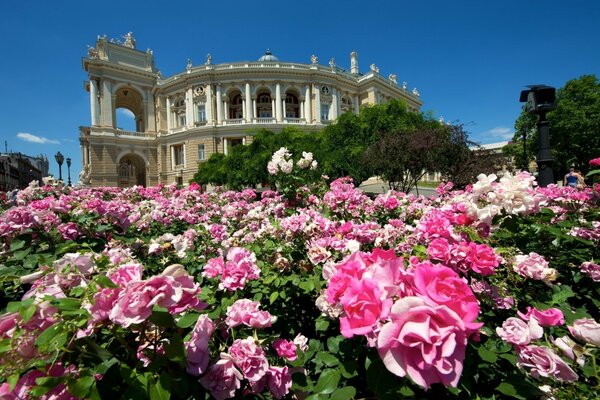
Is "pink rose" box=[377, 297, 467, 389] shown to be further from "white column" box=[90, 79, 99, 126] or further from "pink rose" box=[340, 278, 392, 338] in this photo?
"white column" box=[90, 79, 99, 126]

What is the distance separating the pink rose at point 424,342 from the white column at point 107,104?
1850 inches

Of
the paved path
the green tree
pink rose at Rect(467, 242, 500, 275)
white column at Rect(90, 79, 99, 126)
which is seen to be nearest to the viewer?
pink rose at Rect(467, 242, 500, 275)

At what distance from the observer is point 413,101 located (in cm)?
5584

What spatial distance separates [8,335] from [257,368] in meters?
0.78

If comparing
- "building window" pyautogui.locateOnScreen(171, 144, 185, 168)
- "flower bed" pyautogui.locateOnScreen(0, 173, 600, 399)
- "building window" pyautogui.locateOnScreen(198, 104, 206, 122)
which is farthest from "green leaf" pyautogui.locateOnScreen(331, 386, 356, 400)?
"building window" pyautogui.locateOnScreen(171, 144, 185, 168)

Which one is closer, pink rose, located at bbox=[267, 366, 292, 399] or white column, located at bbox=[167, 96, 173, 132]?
pink rose, located at bbox=[267, 366, 292, 399]

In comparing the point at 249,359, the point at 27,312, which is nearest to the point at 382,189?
the point at 249,359

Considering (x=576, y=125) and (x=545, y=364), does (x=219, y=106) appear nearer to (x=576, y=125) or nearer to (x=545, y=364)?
(x=576, y=125)

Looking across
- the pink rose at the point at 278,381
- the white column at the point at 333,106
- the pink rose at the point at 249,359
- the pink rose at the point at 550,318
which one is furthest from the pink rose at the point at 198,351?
the white column at the point at 333,106

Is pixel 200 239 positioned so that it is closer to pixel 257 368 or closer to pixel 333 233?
pixel 333 233

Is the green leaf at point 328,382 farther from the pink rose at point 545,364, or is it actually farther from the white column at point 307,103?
the white column at point 307,103

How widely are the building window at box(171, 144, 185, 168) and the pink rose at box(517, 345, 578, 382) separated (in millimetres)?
43797

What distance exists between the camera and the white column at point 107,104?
127 feet

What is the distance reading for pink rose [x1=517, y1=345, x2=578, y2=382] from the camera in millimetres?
1060
